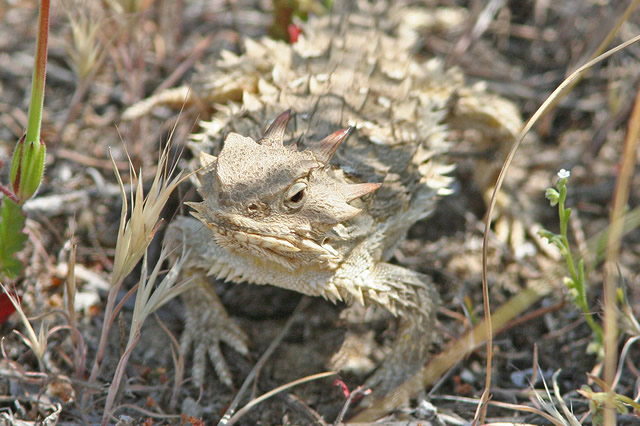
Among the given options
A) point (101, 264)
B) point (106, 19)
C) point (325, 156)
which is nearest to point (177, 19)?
point (106, 19)

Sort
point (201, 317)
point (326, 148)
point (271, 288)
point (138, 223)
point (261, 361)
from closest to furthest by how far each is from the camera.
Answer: point (138, 223), point (326, 148), point (261, 361), point (201, 317), point (271, 288)

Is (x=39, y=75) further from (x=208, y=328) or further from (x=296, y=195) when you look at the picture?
(x=208, y=328)

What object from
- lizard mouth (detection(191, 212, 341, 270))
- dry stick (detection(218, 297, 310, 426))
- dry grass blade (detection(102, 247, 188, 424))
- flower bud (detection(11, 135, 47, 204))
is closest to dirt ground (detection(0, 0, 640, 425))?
dry stick (detection(218, 297, 310, 426))

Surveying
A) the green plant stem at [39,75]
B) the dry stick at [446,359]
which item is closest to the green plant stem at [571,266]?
the dry stick at [446,359]

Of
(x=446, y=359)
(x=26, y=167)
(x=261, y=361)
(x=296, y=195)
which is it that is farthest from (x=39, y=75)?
(x=446, y=359)

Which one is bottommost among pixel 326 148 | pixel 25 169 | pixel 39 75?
pixel 25 169

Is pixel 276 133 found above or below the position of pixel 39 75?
below

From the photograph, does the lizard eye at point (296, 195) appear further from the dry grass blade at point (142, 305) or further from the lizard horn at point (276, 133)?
the dry grass blade at point (142, 305)

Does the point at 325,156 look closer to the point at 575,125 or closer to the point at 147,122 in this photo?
the point at 147,122
